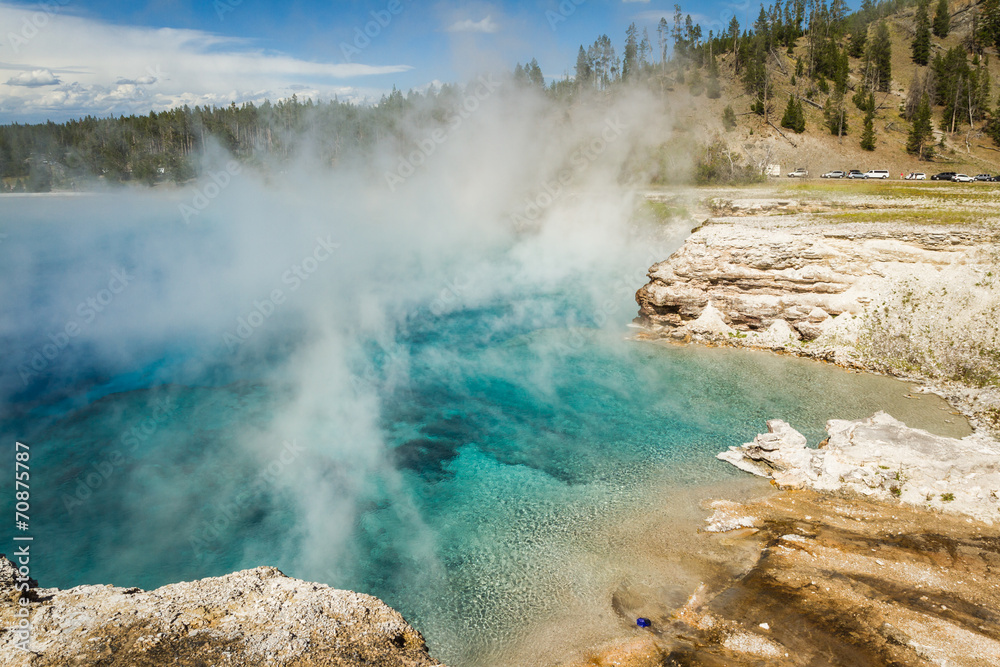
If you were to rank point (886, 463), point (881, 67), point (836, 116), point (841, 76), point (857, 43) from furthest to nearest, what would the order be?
point (857, 43) → point (881, 67) → point (841, 76) → point (836, 116) → point (886, 463)

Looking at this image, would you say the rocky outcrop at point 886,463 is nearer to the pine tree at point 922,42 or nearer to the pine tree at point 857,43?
the pine tree at point 857,43

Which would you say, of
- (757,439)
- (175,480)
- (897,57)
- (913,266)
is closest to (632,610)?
(757,439)

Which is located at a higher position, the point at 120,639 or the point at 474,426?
the point at 120,639

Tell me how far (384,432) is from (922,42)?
90348mm

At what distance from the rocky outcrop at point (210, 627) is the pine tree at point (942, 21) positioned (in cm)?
10368

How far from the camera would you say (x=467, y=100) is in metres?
45.5

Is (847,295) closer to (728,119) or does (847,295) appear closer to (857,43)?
(728,119)

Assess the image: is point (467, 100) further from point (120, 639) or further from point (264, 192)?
point (120, 639)

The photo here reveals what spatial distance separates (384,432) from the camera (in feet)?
51.3

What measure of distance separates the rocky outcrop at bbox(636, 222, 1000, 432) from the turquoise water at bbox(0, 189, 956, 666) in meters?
1.45

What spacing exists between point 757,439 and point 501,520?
706cm

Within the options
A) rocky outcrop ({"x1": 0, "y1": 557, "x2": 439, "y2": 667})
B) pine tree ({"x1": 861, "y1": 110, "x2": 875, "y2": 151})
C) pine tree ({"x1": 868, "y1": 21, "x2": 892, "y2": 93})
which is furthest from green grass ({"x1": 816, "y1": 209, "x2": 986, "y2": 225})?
pine tree ({"x1": 868, "y1": 21, "x2": 892, "y2": 93})

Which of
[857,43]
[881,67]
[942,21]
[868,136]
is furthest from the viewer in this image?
[942,21]

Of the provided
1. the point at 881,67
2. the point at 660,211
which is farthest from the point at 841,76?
the point at 660,211
